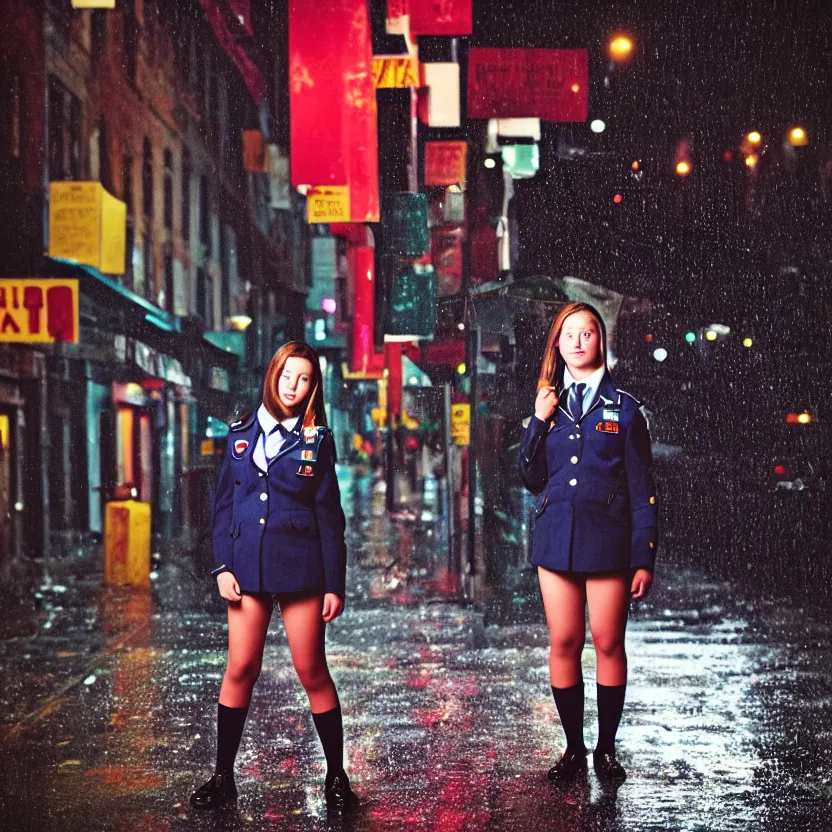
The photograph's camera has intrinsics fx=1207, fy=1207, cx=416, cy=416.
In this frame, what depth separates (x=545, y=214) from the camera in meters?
16.4

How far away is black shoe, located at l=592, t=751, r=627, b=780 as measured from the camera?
17.4ft

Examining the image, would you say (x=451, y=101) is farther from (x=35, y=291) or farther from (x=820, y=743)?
(x=820, y=743)

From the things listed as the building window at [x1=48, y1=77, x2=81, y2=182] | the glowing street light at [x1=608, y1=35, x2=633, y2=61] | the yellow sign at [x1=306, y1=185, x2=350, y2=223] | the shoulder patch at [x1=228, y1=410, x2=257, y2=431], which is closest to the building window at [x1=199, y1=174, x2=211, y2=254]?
the building window at [x1=48, y1=77, x2=81, y2=182]

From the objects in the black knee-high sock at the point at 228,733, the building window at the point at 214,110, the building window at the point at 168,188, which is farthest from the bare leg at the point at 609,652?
the building window at the point at 214,110

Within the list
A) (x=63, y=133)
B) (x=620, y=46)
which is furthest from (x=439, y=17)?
(x=63, y=133)

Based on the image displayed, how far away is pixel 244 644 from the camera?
4949 mm

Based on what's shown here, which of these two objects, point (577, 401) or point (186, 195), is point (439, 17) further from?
point (186, 195)

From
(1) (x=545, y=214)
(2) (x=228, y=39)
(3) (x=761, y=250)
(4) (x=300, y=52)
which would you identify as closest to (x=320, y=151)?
(4) (x=300, y=52)

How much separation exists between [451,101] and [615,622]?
855 centimetres

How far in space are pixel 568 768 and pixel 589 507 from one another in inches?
46.0

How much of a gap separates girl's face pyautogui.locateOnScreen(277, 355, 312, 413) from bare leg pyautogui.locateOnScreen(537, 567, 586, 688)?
1307mm

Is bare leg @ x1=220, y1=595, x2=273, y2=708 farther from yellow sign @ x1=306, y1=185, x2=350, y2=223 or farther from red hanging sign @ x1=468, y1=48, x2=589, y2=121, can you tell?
red hanging sign @ x1=468, y1=48, x2=589, y2=121

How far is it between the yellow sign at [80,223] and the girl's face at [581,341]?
11.2 metres

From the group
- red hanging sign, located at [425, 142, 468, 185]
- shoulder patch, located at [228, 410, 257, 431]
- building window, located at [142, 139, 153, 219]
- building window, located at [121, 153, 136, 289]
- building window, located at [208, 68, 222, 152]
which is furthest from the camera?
building window, located at [208, 68, 222, 152]
